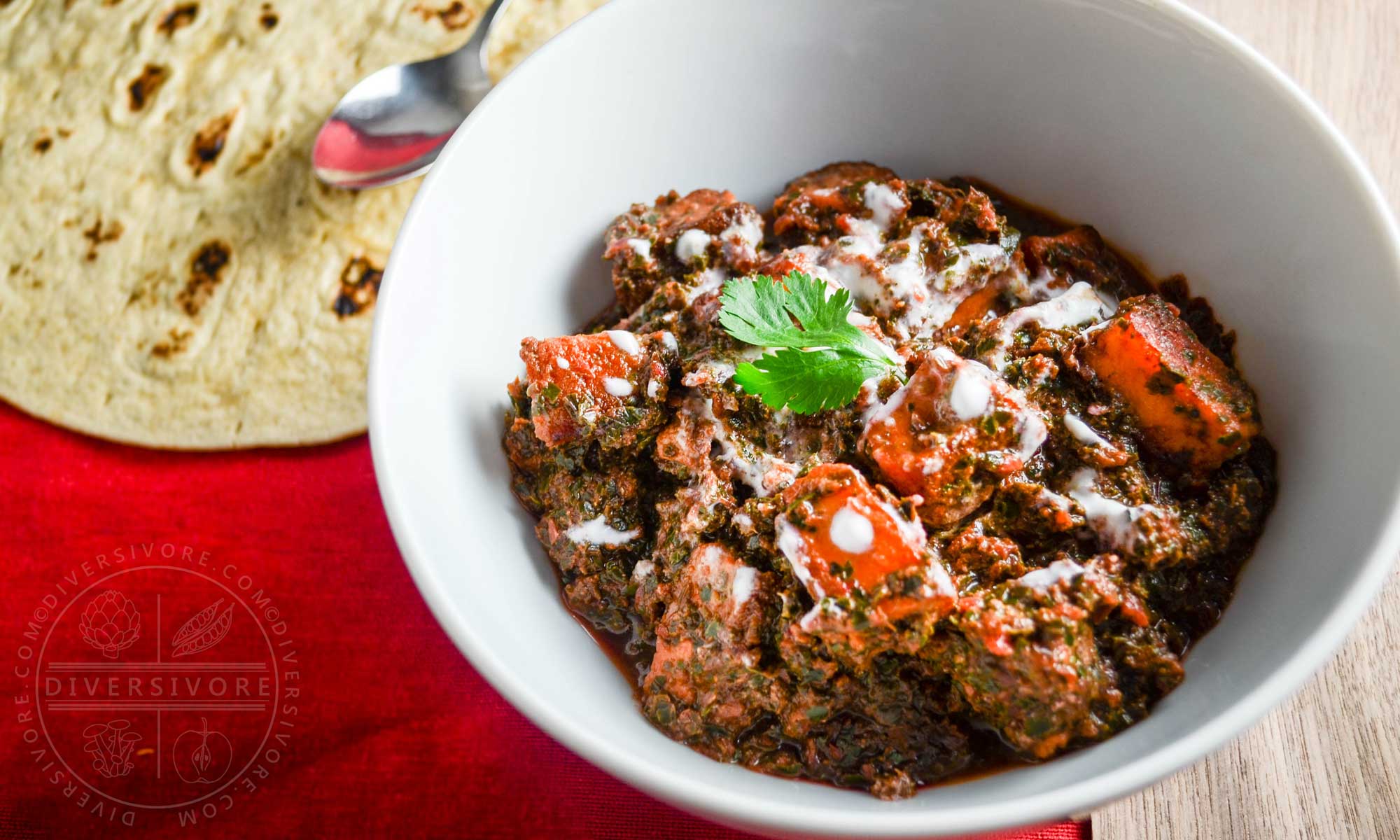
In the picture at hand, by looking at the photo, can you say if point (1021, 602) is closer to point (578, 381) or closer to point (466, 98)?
point (578, 381)

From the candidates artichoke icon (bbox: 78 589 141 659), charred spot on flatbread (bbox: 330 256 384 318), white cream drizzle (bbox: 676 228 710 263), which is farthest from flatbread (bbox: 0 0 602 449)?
white cream drizzle (bbox: 676 228 710 263)

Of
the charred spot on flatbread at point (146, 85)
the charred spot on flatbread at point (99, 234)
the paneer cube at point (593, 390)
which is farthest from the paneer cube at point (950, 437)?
the charred spot on flatbread at point (146, 85)

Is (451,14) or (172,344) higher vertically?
(451,14)

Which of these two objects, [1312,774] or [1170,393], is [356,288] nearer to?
[1170,393]

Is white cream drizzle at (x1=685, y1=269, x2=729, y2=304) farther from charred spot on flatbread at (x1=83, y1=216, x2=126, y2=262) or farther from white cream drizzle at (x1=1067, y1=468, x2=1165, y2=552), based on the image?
charred spot on flatbread at (x1=83, y1=216, x2=126, y2=262)

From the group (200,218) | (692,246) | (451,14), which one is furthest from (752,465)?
(200,218)

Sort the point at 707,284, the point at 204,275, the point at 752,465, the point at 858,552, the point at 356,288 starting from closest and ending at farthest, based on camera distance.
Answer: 1. the point at 858,552
2. the point at 752,465
3. the point at 707,284
4. the point at 356,288
5. the point at 204,275

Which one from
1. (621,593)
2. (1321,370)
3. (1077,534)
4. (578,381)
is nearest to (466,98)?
(578,381)

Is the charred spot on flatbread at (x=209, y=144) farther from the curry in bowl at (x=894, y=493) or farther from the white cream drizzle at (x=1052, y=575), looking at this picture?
the white cream drizzle at (x=1052, y=575)

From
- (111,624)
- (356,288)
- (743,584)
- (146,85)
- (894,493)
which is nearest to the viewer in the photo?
(743,584)
